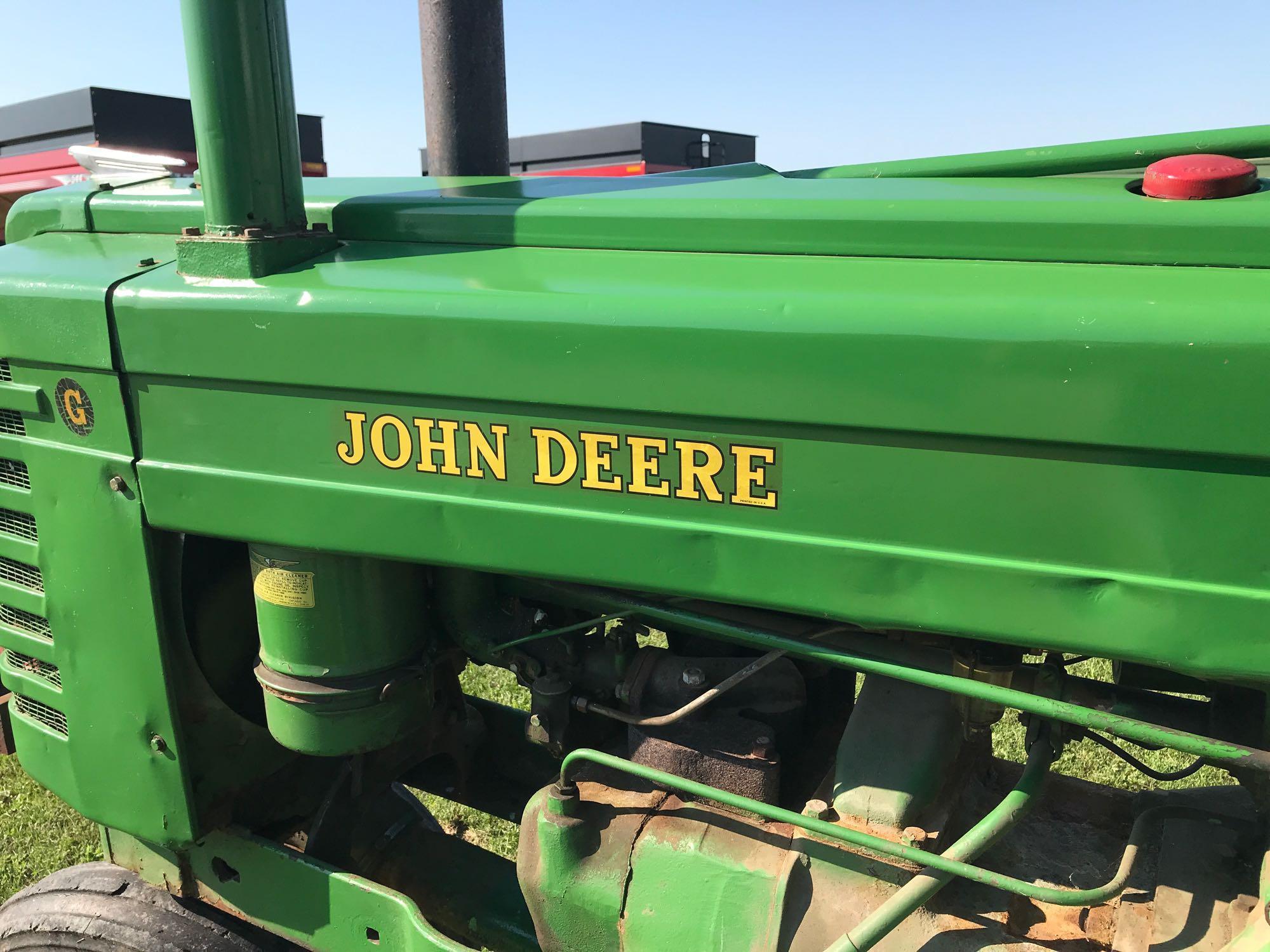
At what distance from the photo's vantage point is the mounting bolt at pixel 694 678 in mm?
1604

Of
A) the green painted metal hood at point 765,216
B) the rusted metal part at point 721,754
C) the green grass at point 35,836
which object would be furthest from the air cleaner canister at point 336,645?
the green grass at point 35,836

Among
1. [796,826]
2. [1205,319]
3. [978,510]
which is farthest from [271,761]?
[1205,319]

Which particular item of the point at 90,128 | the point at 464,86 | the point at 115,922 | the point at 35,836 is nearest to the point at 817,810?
the point at 115,922

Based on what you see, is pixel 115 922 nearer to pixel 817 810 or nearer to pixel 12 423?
pixel 12 423

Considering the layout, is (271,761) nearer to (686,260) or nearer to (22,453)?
(22,453)

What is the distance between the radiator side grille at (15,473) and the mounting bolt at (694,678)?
120 cm

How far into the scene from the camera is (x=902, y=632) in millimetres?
1398

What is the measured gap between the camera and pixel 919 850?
135 cm

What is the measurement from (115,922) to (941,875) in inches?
62.1

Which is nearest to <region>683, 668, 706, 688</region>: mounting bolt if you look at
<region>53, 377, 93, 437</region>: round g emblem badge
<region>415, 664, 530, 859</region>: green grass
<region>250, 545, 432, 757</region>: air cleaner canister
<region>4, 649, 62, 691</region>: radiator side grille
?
<region>250, 545, 432, 757</region>: air cleaner canister

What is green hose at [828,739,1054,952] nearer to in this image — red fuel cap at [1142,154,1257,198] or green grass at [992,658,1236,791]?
red fuel cap at [1142,154,1257,198]

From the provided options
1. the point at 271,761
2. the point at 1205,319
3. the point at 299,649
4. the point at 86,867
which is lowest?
the point at 86,867

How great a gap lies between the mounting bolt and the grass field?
151cm

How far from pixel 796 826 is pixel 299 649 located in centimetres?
84
